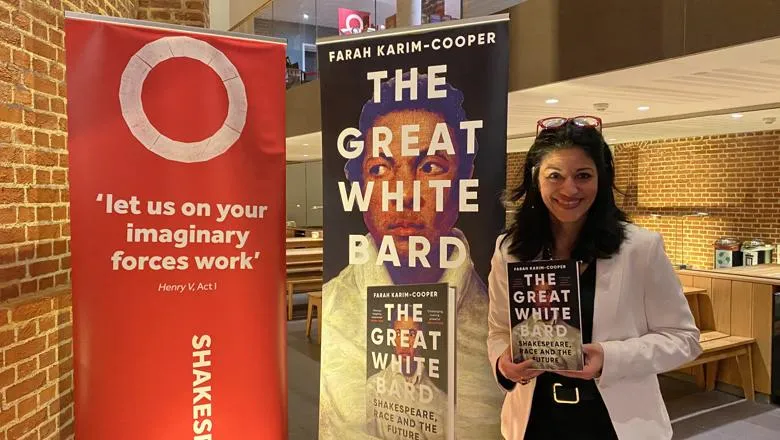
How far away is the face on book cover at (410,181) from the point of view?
2.12 m

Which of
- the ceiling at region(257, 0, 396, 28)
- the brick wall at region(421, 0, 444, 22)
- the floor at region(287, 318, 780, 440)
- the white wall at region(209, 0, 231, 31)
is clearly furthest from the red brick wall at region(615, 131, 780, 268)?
the white wall at region(209, 0, 231, 31)

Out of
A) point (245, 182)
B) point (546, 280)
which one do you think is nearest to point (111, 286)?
point (245, 182)

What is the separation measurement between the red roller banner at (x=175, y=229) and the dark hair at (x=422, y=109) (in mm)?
290

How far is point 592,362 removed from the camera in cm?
151

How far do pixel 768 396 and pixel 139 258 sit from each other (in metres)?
5.07

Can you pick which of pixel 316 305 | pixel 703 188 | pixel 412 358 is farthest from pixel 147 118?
pixel 703 188

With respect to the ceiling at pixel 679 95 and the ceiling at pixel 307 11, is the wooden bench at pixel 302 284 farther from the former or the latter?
the ceiling at pixel 307 11

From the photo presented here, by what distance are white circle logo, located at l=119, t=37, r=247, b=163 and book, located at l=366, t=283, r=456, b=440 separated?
77 centimetres

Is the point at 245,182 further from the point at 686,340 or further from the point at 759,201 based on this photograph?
the point at 759,201

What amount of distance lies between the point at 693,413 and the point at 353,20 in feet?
20.6

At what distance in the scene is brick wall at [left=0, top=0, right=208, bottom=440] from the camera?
2.37 meters

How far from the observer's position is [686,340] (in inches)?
60.9

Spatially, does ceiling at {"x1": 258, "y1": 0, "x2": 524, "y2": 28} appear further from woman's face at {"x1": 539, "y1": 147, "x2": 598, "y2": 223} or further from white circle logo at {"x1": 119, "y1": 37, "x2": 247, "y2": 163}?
woman's face at {"x1": 539, "y1": 147, "x2": 598, "y2": 223}

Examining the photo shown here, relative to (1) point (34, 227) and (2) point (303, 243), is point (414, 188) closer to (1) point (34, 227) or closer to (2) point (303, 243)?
(1) point (34, 227)
